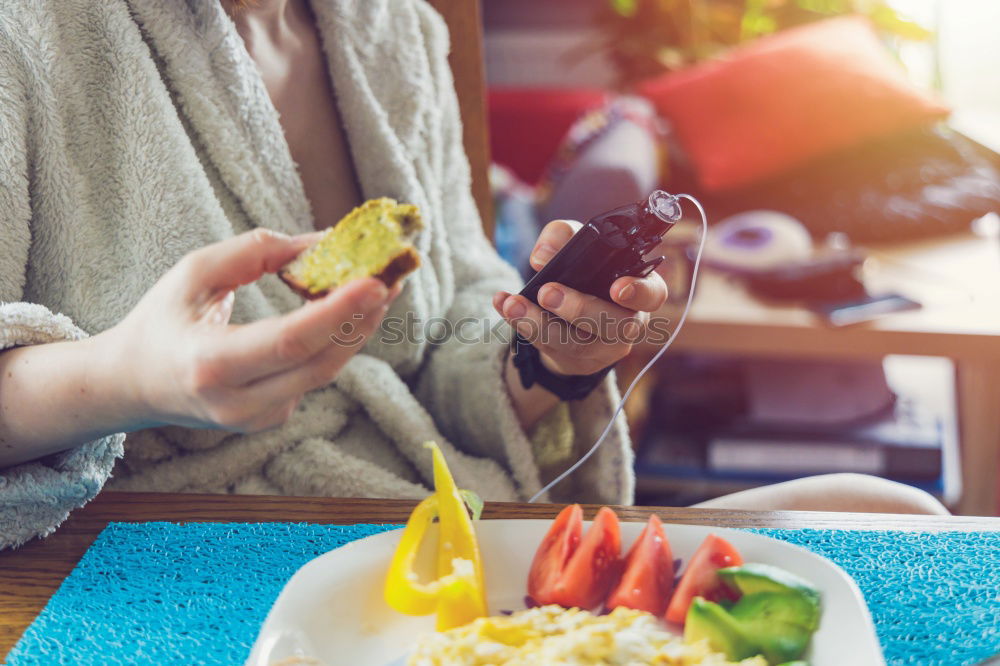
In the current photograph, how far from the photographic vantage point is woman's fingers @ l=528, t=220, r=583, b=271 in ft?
2.40

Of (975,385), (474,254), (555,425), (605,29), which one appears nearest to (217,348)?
(555,425)

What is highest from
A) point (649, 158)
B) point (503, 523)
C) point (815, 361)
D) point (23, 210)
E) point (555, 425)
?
point (23, 210)

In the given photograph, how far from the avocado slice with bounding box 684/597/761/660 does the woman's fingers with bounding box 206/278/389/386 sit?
0.24 metres

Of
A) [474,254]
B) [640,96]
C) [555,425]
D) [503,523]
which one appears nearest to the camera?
[503,523]

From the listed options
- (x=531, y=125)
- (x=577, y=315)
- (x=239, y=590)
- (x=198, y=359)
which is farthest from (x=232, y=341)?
(x=531, y=125)

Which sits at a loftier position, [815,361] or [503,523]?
[503,523]

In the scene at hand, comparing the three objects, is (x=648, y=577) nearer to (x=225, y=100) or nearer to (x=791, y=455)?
(x=225, y=100)

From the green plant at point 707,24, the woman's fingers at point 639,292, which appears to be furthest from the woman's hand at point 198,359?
the green plant at point 707,24

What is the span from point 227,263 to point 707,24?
2.44 meters

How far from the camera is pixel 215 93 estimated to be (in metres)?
0.77

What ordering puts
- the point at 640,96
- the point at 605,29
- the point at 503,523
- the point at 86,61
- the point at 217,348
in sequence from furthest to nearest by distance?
the point at 605,29 < the point at 640,96 < the point at 86,61 < the point at 503,523 < the point at 217,348

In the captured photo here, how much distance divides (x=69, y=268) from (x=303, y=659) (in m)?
0.40

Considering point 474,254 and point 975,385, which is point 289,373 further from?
point 975,385

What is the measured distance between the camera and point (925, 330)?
144 cm
